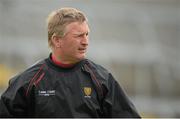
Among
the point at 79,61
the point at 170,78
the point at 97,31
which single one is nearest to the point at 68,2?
the point at 97,31

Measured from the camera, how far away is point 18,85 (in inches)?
119

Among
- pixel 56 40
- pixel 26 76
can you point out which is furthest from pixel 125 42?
→ pixel 26 76

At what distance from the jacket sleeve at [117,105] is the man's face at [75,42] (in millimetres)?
194

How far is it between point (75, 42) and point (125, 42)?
729 cm

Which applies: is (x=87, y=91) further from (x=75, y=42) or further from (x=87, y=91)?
(x=75, y=42)

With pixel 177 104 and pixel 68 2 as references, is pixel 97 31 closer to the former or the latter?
pixel 68 2

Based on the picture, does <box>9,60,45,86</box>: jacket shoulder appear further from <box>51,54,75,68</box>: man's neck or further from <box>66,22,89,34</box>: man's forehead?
<box>66,22,89,34</box>: man's forehead

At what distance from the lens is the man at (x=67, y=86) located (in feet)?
9.80

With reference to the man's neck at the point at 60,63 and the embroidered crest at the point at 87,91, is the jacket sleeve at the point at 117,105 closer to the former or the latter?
the embroidered crest at the point at 87,91

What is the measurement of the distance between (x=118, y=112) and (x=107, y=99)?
8cm

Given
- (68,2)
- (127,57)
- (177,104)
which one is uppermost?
(68,2)

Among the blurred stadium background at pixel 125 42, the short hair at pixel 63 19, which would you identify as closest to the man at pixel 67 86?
the short hair at pixel 63 19

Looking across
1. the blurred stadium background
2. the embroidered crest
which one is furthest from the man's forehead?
the blurred stadium background

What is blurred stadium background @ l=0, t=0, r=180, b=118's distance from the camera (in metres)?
9.37
